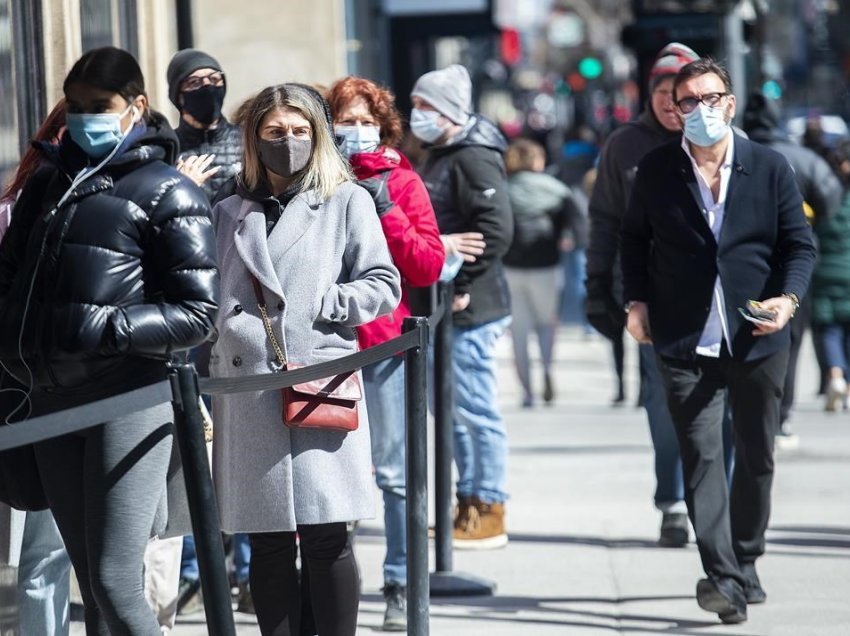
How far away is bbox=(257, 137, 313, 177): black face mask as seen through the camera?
4.90m

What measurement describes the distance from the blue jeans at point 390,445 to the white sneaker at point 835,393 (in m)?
6.19

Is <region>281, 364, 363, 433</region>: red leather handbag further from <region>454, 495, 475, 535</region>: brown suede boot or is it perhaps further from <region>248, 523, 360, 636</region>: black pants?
<region>454, 495, 475, 535</region>: brown suede boot

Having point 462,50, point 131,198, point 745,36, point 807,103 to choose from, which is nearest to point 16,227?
point 131,198

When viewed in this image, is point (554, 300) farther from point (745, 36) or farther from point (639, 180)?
point (639, 180)

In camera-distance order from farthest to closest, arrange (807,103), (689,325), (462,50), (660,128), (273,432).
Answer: (807,103)
(462,50)
(660,128)
(689,325)
(273,432)

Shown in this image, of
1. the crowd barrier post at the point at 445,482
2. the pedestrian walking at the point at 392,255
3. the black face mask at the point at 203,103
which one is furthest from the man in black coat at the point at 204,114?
the crowd barrier post at the point at 445,482

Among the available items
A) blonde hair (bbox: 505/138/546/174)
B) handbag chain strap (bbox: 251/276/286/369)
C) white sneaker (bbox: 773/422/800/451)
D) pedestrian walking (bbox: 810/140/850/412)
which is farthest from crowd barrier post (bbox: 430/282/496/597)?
blonde hair (bbox: 505/138/546/174)

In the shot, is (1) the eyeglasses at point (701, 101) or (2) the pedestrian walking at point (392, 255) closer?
(2) the pedestrian walking at point (392, 255)

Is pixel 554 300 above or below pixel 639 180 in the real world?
below

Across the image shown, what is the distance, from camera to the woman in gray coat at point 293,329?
4.84 m

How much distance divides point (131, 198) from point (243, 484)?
96cm

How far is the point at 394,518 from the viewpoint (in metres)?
6.16

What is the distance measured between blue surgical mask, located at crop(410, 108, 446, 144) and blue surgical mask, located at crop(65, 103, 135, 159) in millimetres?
2851

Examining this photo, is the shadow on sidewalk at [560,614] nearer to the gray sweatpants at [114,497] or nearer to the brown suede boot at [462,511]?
the brown suede boot at [462,511]
